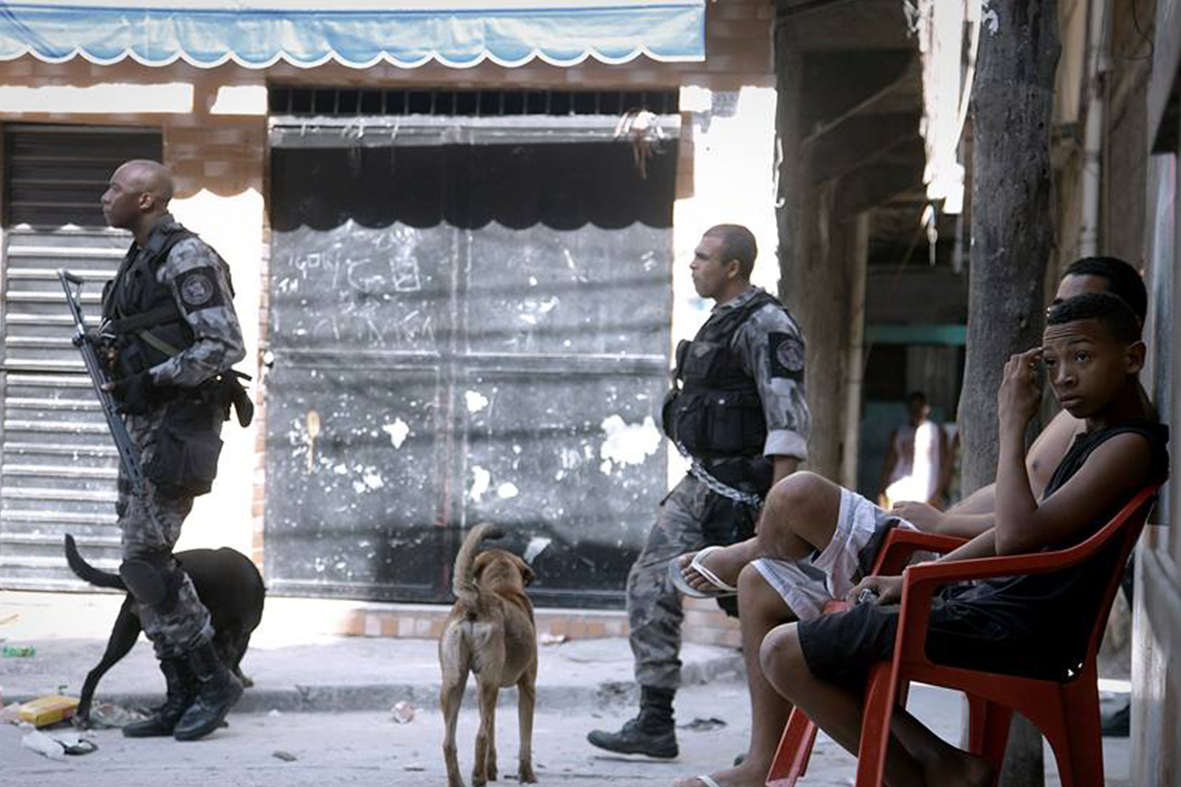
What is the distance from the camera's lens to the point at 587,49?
7.96m

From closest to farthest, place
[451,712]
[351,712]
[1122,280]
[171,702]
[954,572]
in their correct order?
[954,572]
[1122,280]
[451,712]
[171,702]
[351,712]

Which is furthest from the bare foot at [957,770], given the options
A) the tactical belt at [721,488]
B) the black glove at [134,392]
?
the black glove at [134,392]

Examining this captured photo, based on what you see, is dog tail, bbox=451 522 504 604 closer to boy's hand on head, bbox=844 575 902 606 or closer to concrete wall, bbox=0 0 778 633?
boy's hand on head, bbox=844 575 902 606

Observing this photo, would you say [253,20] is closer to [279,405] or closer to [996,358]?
[279,405]

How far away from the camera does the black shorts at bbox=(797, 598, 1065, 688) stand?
149 inches

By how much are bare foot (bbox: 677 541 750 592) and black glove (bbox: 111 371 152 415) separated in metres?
2.40

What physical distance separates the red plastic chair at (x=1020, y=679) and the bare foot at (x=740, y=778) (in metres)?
1.15

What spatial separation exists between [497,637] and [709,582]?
3.23 feet

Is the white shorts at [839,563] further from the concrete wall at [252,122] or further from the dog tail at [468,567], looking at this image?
the concrete wall at [252,122]

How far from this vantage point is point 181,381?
653cm

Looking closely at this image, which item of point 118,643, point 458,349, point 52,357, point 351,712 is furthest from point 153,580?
point 52,357

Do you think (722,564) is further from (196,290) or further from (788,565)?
(196,290)

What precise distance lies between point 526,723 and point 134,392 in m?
1.86

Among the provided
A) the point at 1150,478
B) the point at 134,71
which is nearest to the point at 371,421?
the point at 134,71
